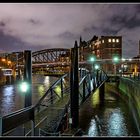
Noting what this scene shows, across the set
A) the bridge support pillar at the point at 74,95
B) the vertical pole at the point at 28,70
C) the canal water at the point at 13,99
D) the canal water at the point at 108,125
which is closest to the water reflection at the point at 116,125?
the canal water at the point at 108,125

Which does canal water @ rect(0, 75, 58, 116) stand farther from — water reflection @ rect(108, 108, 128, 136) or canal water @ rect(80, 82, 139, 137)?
water reflection @ rect(108, 108, 128, 136)

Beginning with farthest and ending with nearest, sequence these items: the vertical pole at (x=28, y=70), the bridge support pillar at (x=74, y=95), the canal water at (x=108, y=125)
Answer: the canal water at (x=108, y=125)
the bridge support pillar at (x=74, y=95)
the vertical pole at (x=28, y=70)

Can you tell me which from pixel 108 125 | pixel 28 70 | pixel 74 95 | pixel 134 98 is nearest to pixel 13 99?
pixel 134 98

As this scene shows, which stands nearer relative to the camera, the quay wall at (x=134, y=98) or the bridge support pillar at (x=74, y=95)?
the bridge support pillar at (x=74, y=95)

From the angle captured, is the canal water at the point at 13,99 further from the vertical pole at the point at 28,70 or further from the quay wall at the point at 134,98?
the vertical pole at the point at 28,70

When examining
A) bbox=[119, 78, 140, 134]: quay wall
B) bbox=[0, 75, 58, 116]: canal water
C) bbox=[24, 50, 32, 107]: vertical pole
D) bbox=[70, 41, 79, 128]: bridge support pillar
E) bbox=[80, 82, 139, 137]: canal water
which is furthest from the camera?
bbox=[0, 75, 58, 116]: canal water

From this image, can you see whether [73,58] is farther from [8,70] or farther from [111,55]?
[111,55]

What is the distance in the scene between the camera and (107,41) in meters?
117

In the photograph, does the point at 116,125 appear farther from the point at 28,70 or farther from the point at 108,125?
the point at 28,70

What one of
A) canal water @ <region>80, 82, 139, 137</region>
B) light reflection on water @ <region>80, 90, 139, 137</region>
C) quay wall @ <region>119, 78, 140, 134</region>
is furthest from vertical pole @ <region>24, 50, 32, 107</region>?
quay wall @ <region>119, 78, 140, 134</region>

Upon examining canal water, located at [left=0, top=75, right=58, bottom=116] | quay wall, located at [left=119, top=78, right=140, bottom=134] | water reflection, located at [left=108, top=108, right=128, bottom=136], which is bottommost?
canal water, located at [left=0, top=75, right=58, bottom=116]

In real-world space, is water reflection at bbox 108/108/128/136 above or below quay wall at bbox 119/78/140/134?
below

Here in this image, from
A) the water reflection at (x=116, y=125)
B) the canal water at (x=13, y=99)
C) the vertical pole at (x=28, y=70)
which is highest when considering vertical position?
the vertical pole at (x=28, y=70)

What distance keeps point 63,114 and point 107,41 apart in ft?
348
